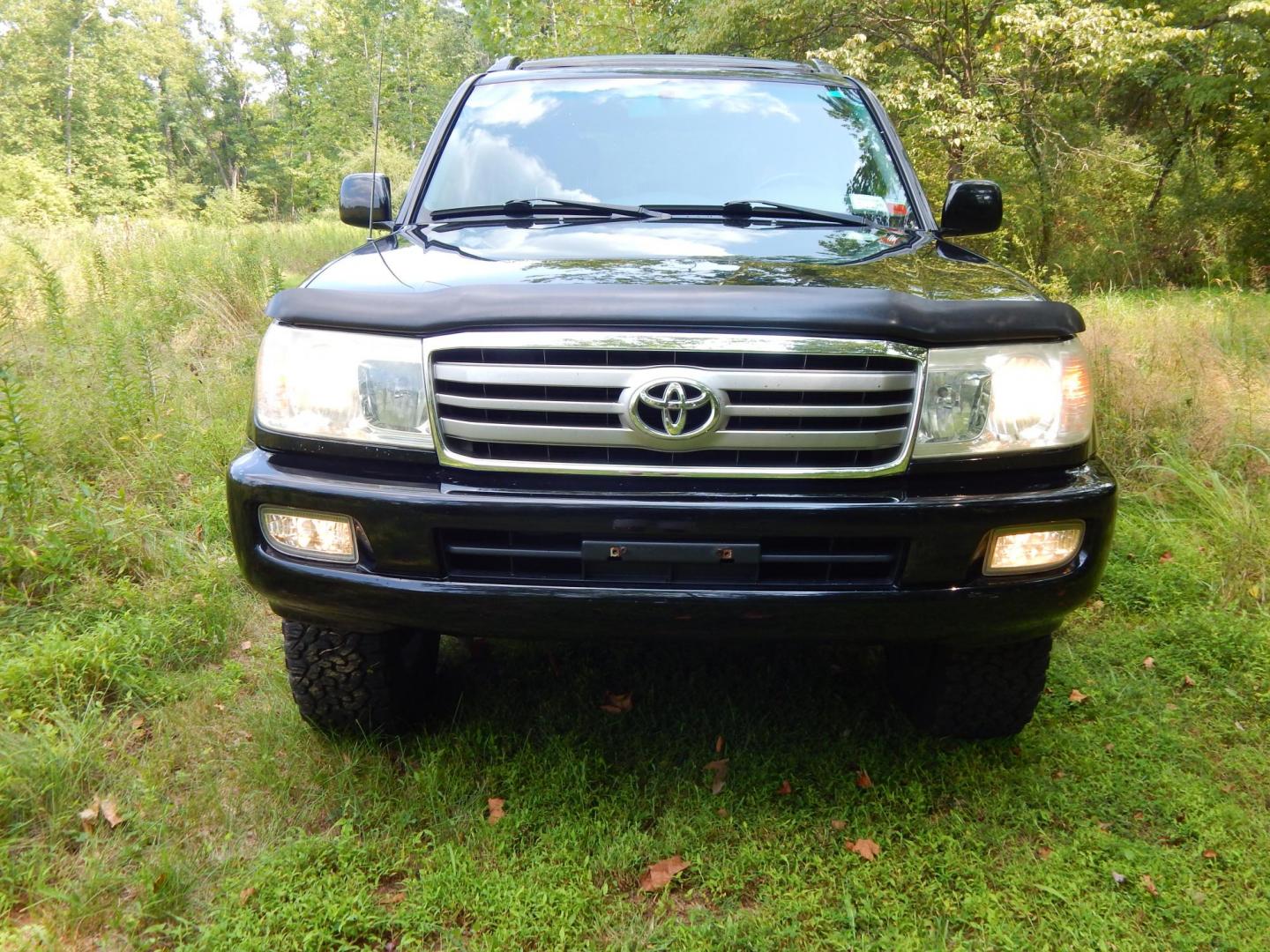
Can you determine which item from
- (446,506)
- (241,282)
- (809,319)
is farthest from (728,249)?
(241,282)

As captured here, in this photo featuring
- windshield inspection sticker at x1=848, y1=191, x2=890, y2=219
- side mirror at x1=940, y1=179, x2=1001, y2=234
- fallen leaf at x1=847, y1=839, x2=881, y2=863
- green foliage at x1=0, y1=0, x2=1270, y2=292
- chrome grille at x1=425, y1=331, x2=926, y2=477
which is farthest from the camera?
green foliage at x1=0, y1=0, x2=1270, y2=292

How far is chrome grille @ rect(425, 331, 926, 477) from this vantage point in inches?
63.3

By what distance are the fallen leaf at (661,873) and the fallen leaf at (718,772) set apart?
0.27m

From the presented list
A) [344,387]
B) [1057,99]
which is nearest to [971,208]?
[344,387]

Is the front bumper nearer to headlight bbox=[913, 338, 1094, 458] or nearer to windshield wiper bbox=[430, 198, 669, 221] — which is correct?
headlight bbox=[913, 338, 1094, 458]

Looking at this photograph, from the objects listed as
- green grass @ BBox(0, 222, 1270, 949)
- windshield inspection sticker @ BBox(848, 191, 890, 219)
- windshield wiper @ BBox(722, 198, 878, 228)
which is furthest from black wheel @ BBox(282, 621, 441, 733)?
windshield inspection sticker @ BBox(848, 191, 890, 219)

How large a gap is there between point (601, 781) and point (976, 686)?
974 mm

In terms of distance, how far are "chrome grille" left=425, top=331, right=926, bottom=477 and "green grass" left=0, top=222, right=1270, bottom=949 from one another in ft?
1.44

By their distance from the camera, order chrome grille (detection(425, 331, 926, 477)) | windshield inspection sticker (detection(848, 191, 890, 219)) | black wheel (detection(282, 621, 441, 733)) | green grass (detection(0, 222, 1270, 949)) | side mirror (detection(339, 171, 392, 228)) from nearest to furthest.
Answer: chrome grille (detection(425, 331, 926, 477))
green grass (detection(0, 222, 1270, 949))
black wheel (detection(282, 621, 441, 733))
windshield inspection sticker (detection(848, 191, 890, 219))
side mirror (detection(339, 171, 392, 228))

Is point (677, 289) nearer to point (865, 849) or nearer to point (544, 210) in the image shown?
point (544, 210)

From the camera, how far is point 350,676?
210 cm

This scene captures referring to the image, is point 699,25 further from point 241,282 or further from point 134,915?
point 134,915

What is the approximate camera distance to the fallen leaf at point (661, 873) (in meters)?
1.86

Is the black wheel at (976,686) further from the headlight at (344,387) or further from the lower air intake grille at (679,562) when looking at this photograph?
the headlight at (344,387)
